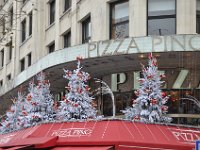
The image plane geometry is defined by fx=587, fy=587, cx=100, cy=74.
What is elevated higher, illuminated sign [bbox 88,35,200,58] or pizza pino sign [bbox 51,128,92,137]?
illuminated sign [bbox 88,35,200,58]

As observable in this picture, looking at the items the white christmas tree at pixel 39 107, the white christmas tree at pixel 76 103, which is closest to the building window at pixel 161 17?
the white christmas tree at pixel 76 103

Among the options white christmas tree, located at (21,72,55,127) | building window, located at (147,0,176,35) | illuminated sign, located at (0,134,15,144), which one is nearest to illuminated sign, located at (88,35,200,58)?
building window, located at (147,0,176,35)

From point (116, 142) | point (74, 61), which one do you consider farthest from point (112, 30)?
point (116, 142)

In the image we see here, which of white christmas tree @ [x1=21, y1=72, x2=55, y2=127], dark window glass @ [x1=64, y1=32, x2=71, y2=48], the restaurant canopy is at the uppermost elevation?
dark window glass @ [x1=64, y1=32, x2=71, y2=48]

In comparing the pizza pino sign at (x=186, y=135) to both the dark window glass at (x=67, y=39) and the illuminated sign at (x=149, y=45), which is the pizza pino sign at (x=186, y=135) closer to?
the illuminated sign at (x=149, y=45)

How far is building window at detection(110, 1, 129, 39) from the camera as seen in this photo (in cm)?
2492

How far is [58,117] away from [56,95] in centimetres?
1015

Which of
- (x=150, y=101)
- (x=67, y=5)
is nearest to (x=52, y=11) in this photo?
(x=67, y=5)

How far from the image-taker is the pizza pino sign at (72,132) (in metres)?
17.6

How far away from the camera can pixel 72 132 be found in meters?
17.9

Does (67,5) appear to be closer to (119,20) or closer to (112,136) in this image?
(119,20)

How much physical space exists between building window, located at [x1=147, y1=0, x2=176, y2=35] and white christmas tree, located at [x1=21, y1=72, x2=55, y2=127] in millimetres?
5159

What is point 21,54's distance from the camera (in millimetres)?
38562

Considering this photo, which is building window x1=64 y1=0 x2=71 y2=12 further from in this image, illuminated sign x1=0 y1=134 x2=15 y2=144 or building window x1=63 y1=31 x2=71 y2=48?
illuminated sign x1=0 y1=134 x2=15 y2=144
